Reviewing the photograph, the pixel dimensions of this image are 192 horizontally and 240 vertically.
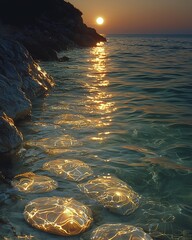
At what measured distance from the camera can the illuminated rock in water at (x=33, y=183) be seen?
4.95 m

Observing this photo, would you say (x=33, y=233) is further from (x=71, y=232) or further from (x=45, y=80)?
(x=45, y=80)

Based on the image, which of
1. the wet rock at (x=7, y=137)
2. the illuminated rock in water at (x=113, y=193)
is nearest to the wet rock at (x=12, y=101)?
the wet rock at (x=7, y=137)

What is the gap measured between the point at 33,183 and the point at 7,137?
155cm

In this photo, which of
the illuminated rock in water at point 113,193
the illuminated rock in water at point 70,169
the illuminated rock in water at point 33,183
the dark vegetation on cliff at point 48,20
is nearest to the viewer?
the illuminated rock in water at point 113,193

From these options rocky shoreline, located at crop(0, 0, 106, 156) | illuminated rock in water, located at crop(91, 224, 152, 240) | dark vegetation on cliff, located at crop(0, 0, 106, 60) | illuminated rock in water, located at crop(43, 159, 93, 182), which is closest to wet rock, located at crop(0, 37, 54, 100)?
rocky shoreline, located at crop(0, 0, 106, 156)

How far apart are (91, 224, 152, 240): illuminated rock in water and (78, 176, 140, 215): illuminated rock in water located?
0.41m

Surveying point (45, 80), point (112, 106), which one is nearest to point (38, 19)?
point (45, 80)

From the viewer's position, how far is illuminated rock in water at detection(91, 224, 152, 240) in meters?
3.85

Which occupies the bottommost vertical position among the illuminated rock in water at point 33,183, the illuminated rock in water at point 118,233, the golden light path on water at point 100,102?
the illuminated rock in water at point 118,233

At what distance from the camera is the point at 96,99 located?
38.8 ft

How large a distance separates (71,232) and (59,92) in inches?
370

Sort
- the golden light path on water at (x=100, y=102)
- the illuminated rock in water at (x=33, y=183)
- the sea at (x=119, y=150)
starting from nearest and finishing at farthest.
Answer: the sea at (x=119, y=150) < the illuminated rock in water at (x=33, y=183) < the golden light path on water at (x=100, y=102)

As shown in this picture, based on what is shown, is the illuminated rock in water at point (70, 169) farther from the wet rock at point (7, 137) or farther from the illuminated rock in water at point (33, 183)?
the wet rock at point (7, 137)

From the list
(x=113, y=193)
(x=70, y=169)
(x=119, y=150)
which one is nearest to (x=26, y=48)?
(x=119, y=150)
